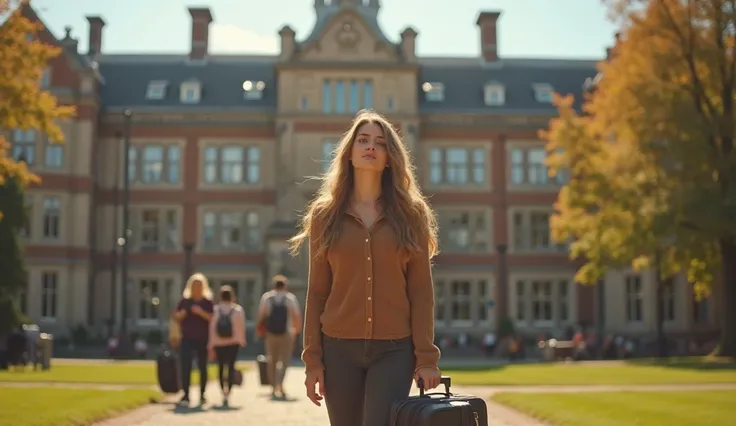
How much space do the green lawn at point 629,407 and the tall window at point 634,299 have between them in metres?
26.9

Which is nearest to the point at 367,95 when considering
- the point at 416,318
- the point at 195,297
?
the point at 195,297

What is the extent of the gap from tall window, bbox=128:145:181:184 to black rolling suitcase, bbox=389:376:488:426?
37.1 m

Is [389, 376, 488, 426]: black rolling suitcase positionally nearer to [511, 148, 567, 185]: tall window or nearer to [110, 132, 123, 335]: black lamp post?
[110, 132, 123, 335]: black lamp post

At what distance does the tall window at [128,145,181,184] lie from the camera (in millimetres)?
40250

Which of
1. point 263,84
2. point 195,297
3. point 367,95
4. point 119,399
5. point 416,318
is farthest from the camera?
point 263,84

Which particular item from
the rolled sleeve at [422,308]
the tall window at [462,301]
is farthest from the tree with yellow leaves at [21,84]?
the tall window at [462,301]

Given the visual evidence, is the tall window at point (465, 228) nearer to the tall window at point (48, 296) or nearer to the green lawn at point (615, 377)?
the tall window at point (48, 296)

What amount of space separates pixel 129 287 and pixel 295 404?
93.7ft

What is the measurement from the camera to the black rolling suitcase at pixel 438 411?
4.10 meters

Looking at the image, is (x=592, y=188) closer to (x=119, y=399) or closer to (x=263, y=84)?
(x=119, y=399)

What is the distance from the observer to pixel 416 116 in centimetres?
3903

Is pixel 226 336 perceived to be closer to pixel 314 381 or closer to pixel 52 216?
pixel 314 381

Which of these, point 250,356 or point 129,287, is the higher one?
point 129,287

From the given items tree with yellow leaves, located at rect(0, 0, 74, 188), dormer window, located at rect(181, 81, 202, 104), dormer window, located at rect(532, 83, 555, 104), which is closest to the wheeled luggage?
tree with yellow leaves, located at rect(0, 0, 74, 188)
